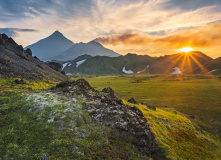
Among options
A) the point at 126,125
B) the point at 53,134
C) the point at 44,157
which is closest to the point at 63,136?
the point at 53,134

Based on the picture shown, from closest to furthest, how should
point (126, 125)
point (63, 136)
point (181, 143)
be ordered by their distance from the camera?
point (63, 136)
point (126, 125)
point (181, 143)

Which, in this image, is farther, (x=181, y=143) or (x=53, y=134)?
(x=181, y=143)

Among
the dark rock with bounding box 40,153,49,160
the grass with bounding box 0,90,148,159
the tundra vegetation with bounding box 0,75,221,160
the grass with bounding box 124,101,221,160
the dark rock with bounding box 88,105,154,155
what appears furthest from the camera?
the grass with bounding box 124,101,221,160

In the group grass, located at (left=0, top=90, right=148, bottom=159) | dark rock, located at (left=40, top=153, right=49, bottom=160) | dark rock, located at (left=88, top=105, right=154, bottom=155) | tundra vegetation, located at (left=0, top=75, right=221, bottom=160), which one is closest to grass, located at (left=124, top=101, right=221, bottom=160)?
tundra vegetation, located at (left=0, top=75, right=221, bottom=160)

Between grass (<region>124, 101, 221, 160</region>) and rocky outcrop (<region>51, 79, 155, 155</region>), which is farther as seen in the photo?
grass (<region>124, 101, 221, 160</region>)

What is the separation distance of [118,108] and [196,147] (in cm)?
1369

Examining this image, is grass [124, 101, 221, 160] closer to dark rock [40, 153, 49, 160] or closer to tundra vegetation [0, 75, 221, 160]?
tundra vegetation [0, 75, 221, 160]

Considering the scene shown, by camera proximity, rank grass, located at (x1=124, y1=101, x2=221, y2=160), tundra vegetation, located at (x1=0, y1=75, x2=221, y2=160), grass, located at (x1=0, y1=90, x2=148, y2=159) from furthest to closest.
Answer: grass, located at (x1=124, y1=101, x2=221, y2=160) → tundra vegetation, located at (x1=0, y1=75, x2=221, y2=160) → grass, located at (x1=0, y1=90, x2=148, y2=159)

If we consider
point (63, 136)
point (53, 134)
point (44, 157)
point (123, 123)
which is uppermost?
point (53, 134)

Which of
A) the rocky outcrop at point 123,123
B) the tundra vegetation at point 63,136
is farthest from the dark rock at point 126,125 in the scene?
the tundra vegetation at point 63,136

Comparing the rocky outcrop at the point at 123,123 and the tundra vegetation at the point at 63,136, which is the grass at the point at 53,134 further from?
the rocky outcrop at the point at 123,123

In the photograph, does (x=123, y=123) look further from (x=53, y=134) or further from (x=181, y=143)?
(x=181, y=143)

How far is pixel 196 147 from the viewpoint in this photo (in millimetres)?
18688

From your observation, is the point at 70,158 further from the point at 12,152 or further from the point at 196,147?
the point at 196,147
